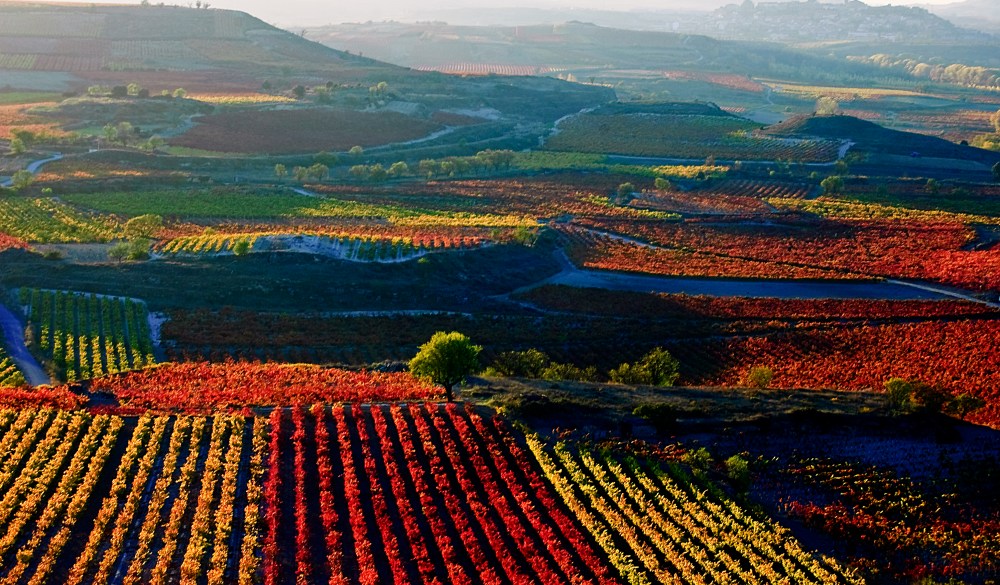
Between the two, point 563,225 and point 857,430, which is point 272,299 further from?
point 857,430

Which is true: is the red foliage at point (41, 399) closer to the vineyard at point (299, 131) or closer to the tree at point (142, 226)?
the tree at point (142, 226)

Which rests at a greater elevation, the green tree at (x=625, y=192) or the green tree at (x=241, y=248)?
the green tree at (x=625, y=192)

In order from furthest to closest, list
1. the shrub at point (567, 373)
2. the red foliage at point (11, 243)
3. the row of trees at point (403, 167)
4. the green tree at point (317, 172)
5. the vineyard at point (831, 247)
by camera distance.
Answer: the row of trees at point (403, 167), the green tree at point (317, 172), the vineyard at point (831, 247), the red foliage at point (11, 243), the shrub at point (567, 373)

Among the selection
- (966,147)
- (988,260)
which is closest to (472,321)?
(988,260)

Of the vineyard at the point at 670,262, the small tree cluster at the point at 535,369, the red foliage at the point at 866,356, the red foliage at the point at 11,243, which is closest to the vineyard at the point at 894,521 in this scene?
the red foliage at the point at 866,356

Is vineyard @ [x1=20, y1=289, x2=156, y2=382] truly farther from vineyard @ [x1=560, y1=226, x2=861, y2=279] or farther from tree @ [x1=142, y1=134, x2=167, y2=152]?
tree @ [x1=142, y1=134, x2=167, y2=152]
